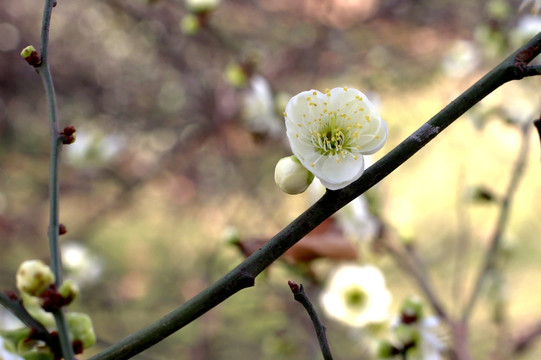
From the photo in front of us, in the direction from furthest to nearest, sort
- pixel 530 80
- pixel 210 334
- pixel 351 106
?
pixel 210 334 < pixel 530 80 < pixel 351 106

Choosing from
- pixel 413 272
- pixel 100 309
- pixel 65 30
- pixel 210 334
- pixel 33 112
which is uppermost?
pixel 65 30

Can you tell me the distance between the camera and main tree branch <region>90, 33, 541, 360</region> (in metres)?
0.50

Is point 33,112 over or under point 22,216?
over

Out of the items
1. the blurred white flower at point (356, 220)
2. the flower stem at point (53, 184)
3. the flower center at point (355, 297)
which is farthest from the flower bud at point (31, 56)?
the flower center at point (355, 297)

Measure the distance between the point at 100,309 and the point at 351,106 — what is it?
2.11 metres

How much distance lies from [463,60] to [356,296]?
140 centimetres

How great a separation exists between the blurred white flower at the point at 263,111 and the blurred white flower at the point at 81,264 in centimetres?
94

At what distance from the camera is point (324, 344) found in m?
0.52

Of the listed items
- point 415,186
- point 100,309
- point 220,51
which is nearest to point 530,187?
point 415,186

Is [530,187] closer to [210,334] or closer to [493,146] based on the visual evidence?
[493,146]

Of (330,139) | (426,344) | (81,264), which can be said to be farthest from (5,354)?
(81,264)

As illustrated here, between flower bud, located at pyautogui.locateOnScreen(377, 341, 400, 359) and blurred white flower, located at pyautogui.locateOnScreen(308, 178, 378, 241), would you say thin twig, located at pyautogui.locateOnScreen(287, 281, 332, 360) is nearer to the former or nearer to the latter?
flower bud, located at pyautogui.locateOnScreen(377, 341, 400, 359)

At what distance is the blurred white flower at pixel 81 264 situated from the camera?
215 cm

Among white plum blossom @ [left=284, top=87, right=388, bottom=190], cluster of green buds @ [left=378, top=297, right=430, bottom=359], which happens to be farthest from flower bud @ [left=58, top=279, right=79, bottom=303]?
cluster of green buds @ [left=378, top=297, right=430, bottom=359]
